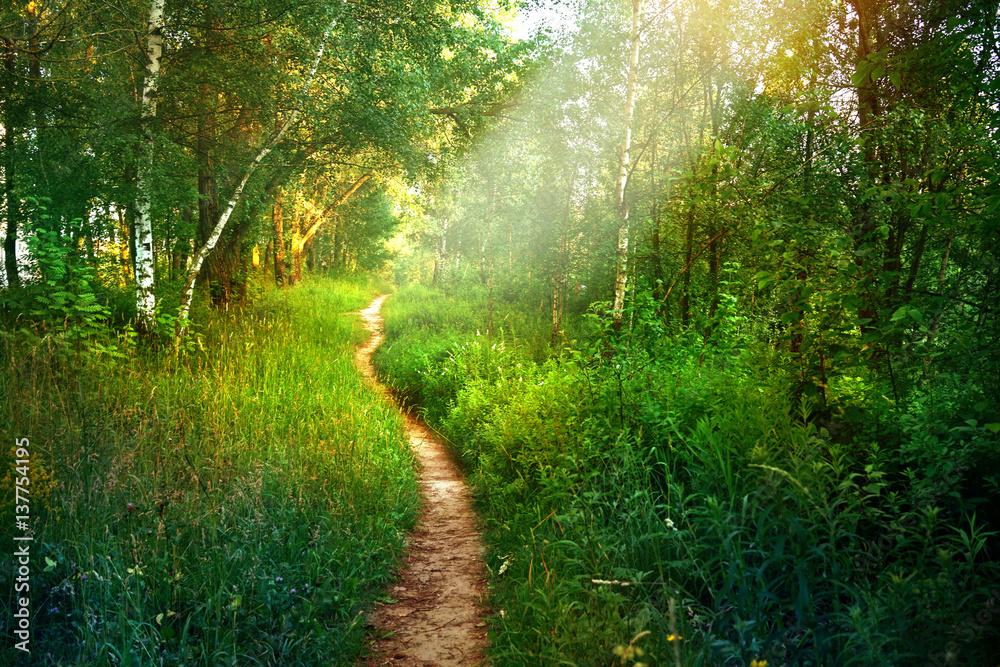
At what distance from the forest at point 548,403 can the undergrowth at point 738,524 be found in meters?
0.04

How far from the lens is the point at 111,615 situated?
3.02m

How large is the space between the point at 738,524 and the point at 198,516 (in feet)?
12.4

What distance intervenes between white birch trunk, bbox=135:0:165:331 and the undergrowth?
6214mm

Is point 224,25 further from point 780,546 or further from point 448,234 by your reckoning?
point 448,234

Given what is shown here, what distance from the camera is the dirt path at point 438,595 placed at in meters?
3.77

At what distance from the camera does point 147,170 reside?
7.99 m

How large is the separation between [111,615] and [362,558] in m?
1.86

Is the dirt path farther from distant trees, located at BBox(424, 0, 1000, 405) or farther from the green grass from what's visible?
distant trees, located at BBox(424, 0, 1000, 405)

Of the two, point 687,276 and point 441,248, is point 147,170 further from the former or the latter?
point 441,248

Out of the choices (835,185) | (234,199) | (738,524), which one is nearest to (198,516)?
(738,524)

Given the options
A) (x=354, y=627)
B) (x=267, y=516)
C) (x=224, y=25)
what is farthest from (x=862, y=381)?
(x=224, y=25)

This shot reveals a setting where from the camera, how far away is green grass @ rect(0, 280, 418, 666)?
3.03 m

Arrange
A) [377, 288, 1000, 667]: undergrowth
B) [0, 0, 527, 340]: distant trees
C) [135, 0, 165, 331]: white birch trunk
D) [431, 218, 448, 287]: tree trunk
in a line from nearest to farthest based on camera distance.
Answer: [377, 288, 1000, 667]: undergrowth, [135, 0, 165, 331]: white birch trunk, [0, 0, 527, 340]: distant trees, [431, 218, 448, 287]: tree trunk

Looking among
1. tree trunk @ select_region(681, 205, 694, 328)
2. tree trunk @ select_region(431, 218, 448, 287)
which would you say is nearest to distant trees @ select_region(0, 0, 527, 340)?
tree trunk @ select_region(681, 205, 694, 328)
